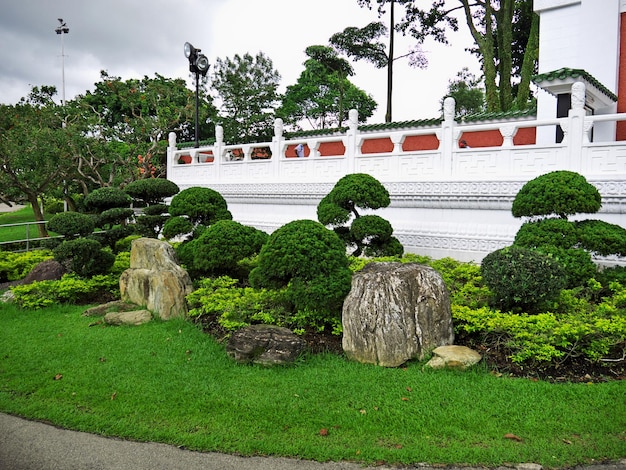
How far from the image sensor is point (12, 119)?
19453mm

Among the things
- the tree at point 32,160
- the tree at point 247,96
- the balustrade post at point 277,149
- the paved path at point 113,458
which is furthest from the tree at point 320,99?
the paved path at point 113,458

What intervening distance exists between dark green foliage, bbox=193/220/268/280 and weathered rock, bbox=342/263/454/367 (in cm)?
272

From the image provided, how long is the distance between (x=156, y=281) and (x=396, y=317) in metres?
3.95

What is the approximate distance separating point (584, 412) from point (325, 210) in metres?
4.93

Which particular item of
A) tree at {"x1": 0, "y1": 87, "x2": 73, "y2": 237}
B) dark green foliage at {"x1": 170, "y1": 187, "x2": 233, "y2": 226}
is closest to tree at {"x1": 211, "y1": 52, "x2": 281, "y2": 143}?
tree at {"x1": 0, "y1": 87, "x2": 73, "y2": 237}

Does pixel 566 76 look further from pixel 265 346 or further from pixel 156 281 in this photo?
pixel 156 281

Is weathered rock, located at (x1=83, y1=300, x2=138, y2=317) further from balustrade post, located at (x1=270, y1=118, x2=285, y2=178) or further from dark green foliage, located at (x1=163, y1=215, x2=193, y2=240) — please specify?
balustrade post, located at (x1=270, y1=118, x2=285, y2=178)

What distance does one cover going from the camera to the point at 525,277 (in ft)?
19.7

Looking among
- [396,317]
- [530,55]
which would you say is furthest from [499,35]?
[396,317]

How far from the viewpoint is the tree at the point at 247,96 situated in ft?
80.6

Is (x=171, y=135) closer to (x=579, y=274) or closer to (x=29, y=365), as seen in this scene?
(x=29, y=365)

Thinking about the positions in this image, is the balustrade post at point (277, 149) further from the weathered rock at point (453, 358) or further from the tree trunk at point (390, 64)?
the tree trunk at point (390, 64)

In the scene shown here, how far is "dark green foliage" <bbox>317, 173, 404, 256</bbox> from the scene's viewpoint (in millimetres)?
8289

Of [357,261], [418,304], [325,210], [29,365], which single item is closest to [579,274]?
[418,304]
